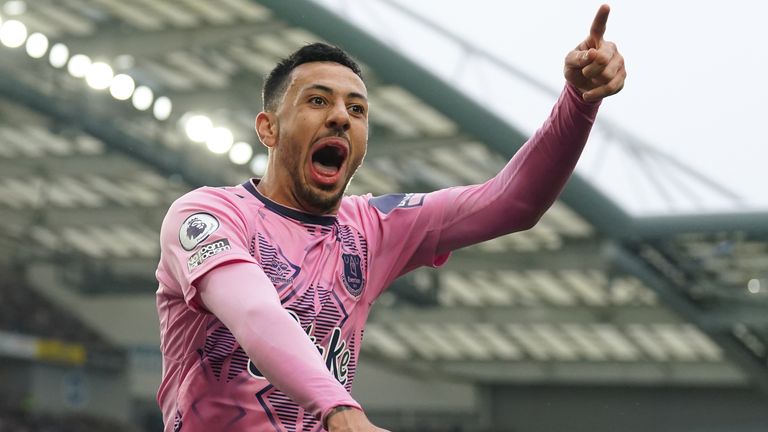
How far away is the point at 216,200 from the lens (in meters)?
2.72

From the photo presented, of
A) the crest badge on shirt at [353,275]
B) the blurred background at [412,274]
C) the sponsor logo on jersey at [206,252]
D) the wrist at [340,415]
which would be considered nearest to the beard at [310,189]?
the crest badge on shirt at [353,275]

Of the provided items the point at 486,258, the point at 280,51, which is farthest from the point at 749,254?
the point at 280,51

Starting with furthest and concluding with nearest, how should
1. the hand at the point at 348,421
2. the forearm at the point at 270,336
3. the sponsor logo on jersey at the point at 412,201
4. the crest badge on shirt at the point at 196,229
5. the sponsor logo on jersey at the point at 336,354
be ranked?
the sponsor logo on jersey at the point at 412,201, the sponsor logo on jersey at the point at 336,354, the crest badge on shirt at the point at 196,229, the forearm at the point at 270,336, the hand at the point at 348,421

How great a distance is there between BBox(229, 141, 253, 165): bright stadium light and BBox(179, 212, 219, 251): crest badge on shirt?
21.2 m

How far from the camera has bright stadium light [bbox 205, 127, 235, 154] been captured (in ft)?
76.8

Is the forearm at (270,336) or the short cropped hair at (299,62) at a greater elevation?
the short cropped hair at (299,62)

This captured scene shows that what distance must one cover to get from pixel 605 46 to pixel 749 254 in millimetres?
20311

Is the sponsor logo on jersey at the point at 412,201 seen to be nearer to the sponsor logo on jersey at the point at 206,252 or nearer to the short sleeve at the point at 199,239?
the short sleeve at the point at 199,239

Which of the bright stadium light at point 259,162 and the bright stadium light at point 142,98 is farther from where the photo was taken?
the bright stadium light at point 259,162

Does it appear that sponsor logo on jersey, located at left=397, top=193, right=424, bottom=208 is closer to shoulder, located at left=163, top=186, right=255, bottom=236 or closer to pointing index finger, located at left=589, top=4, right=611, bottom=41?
shoulder, located at left=163, top=186, right=255, bottom=236

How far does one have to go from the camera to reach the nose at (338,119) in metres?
2.76

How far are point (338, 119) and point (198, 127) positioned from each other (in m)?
20.8

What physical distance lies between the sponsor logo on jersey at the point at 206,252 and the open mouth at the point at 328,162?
0.38 metres

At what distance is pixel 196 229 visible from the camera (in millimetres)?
2545
